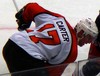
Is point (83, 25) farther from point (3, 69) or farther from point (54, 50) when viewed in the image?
point (3, 69)

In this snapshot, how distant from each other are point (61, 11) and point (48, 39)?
151cm

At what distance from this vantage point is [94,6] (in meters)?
3.43

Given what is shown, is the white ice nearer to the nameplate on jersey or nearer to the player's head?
the player's head

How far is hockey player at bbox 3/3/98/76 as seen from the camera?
1.59 m

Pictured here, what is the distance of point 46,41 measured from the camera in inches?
64.0

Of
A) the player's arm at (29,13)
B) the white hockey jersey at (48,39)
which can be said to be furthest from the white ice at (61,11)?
the white hockey jersey at (48,39)

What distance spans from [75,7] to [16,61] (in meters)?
1.71

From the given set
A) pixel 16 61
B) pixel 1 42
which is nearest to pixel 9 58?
pixel 16 61

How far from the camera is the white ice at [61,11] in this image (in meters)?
2.49

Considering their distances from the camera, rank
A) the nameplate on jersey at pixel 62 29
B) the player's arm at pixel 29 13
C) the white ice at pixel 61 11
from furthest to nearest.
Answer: the white ice at pixel 61 11 < the player's arm at pixel 29 13 < the nameplate on jersey at pixel 62 29

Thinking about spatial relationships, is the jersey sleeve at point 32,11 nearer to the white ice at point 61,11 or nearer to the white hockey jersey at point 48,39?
the white hockey jersey at point 48,39

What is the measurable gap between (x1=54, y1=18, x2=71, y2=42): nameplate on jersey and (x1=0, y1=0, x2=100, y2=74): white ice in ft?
2.36

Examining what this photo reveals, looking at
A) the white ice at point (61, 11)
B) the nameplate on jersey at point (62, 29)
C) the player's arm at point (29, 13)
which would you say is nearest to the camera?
the nameplate on jersey at point (62, 29)

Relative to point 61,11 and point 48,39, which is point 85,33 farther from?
point 61,11
